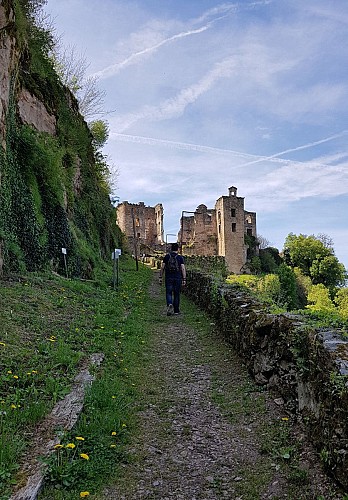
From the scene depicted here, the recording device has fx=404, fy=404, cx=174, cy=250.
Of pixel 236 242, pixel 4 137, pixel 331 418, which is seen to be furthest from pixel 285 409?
pixel 236 242

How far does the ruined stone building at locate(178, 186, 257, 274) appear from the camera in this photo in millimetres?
50469

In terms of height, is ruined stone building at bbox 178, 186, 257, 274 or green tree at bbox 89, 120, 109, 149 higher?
green tree at bbox 89, 120, 109, 149

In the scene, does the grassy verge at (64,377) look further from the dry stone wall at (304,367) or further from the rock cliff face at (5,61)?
the rock cliff face at (5,61)

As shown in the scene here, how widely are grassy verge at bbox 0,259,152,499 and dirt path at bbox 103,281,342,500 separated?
9.4 inches

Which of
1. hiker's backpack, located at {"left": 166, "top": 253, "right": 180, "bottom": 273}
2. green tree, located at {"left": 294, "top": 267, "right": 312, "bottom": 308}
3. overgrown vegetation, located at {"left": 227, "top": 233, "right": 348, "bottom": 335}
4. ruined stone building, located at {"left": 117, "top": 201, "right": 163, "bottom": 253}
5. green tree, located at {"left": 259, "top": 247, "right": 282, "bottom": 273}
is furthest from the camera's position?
green tree, located at {"left": 259, "top": 247, "right": 282, "bottom": 273}

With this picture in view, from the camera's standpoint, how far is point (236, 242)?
51.0 metres

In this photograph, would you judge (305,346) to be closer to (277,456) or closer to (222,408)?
(277,456)

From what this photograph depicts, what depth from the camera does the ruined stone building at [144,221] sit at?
2117 inches

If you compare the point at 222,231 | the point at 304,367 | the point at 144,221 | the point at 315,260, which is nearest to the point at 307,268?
the point at 315,260

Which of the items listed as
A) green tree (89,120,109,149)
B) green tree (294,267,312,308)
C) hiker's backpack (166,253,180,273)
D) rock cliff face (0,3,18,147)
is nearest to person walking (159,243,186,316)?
hiker's backpack (166,253,180,273)

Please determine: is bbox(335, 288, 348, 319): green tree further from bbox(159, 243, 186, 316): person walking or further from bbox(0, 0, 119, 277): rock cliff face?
bbox(159, 243, 186, 316): person walking

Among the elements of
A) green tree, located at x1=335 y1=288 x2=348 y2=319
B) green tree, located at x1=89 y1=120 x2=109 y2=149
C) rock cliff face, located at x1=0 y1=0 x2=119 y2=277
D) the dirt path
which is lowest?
green tree, located at x1=335 y1=288 x2=348 y2=319

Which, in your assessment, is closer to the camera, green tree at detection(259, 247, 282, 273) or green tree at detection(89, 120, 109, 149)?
green tree at detection(89, 120, 109, 149)

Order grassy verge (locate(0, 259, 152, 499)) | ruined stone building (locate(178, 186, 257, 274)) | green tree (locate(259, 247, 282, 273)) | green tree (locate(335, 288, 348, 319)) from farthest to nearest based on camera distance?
1. green tree (locate(259, 247, 282, 273))
2. ruined stone building (locate(178, 186, 257, 274))
3. green tree (locate(335, 288, 348, 319))
4. grassy verge (locate(0, 259, 152, 499))
